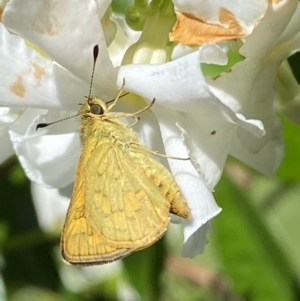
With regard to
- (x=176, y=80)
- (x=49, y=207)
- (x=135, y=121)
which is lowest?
(x=49, y=207)

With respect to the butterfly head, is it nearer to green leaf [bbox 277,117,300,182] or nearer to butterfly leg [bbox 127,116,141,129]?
butterfly leg [bbox 127,116,141,129]

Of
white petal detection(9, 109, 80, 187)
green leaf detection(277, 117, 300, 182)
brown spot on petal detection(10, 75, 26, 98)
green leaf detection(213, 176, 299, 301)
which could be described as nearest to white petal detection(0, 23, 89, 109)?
brown spot on petal detection(10, 75, 26, 98)

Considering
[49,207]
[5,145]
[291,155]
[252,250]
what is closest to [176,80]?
[5,145]

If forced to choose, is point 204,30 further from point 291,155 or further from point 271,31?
point 291,155

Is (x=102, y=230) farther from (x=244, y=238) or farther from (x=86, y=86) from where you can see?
(x=244, y=238)

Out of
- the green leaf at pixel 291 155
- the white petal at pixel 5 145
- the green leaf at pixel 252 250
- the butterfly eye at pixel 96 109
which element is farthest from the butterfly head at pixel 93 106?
the green leaf at pixel 252 250

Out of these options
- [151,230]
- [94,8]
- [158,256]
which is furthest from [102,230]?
[158,256]
